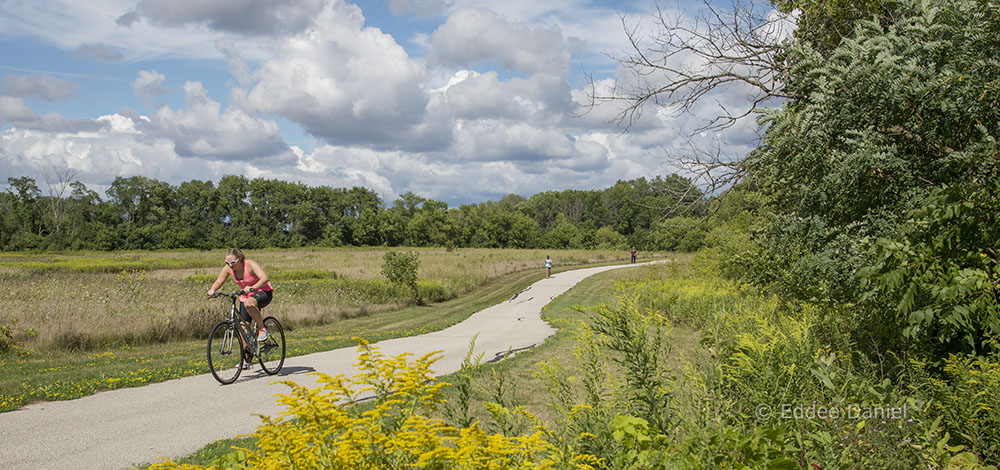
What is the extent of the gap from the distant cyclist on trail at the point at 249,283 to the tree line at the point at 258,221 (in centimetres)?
5374

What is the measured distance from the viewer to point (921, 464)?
3.20 m

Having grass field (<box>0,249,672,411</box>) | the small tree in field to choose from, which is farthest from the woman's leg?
the small tree in field

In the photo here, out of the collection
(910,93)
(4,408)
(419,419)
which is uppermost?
(910,93)

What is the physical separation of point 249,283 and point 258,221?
304 ft

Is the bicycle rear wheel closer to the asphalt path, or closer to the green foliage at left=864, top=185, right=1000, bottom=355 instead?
the asphalt path

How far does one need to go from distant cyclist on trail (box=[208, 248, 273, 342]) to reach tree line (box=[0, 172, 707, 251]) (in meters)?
53.7

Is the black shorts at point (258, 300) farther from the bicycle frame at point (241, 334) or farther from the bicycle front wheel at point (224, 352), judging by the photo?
the bicycle front wheel at point (224, 352)

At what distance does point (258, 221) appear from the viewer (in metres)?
93.6

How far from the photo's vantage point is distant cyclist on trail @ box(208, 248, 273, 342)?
823cm

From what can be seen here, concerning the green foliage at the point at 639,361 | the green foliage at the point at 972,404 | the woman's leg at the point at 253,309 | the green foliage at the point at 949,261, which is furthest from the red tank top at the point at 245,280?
the green foliage at the point at 972,404

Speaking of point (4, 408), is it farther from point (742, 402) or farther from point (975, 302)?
point (975, 302)

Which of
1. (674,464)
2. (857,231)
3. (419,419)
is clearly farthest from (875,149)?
(419,419)

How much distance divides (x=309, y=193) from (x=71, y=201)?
119 feet

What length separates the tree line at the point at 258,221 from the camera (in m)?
69.9
